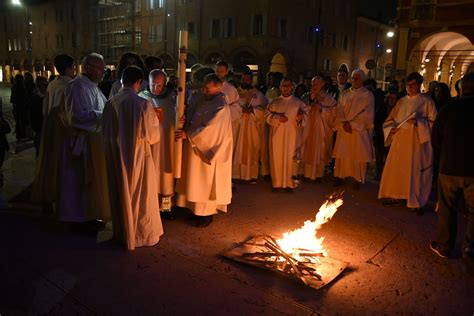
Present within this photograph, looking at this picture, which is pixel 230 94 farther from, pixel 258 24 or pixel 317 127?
pixel 258 24

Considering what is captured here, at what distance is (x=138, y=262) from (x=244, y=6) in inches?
1177

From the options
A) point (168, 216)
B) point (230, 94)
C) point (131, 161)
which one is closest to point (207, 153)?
point (131, 161)

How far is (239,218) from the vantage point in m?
5.94

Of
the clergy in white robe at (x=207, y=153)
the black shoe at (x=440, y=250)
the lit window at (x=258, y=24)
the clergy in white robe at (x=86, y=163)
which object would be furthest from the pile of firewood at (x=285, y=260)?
the lit window at (x=258, y=24)

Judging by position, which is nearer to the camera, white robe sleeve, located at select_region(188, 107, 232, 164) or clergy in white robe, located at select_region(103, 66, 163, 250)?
clergy in white robe, located at select_region(103, 66, 163, 250)

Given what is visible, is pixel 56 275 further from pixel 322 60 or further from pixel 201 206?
pixel 322 60

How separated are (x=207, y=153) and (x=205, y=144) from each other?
0.38ft

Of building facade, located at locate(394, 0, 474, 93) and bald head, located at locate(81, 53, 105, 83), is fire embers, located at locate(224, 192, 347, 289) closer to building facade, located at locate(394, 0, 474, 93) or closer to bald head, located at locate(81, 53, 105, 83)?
A: bald head, located at locate(81, 53, 105, 83)

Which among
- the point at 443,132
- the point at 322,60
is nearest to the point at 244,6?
the point at 322,60

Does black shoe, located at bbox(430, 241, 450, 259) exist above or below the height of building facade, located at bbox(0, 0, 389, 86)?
below

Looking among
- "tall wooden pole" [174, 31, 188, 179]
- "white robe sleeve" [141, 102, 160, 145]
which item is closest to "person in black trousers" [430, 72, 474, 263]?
"tall wooden pole" [174, 31, 188, 179]

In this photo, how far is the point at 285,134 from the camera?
7367mm

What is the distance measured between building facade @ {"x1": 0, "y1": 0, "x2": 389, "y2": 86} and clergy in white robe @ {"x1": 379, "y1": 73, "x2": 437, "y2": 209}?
2157 cm

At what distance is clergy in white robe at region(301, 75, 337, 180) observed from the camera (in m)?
8.05
